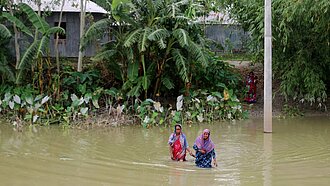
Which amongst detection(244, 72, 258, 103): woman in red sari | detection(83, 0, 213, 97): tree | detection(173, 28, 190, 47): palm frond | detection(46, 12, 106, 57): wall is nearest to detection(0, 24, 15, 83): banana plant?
detection(83, 0, 213, 97): tree

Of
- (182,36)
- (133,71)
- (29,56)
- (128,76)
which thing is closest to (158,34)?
(182,36)

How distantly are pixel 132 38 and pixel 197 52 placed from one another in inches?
78.7

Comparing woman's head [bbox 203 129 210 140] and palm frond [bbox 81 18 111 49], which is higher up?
palm frond [bbox 81 18 111 49]

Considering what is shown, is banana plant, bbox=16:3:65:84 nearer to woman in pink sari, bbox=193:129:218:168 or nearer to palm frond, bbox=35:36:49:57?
palm frond, bbox=35:36:49:57

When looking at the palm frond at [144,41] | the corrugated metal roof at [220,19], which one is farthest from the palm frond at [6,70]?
the corrugated metal roof at [220,19]

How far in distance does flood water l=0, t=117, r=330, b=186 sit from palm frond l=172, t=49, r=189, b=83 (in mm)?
1530

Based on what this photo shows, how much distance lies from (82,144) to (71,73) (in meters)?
4.95

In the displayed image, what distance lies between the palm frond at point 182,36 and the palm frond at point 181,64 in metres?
0.62

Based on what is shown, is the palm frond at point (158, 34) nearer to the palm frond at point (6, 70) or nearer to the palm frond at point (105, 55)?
the palm frond at point (105, 55)

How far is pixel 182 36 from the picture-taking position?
13961mm

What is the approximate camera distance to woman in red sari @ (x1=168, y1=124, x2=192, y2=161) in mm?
9375

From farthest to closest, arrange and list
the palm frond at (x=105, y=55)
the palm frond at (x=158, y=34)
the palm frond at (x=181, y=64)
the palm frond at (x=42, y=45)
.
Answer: the palm frond at (x=105, y=55)
the palm frond at (x=181, y=64)
the palm frond at (x=42, y=45)
the palm frond at (x=158, y=34)

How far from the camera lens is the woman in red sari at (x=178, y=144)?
9.38 meters

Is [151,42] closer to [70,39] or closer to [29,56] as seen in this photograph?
[29,56]
